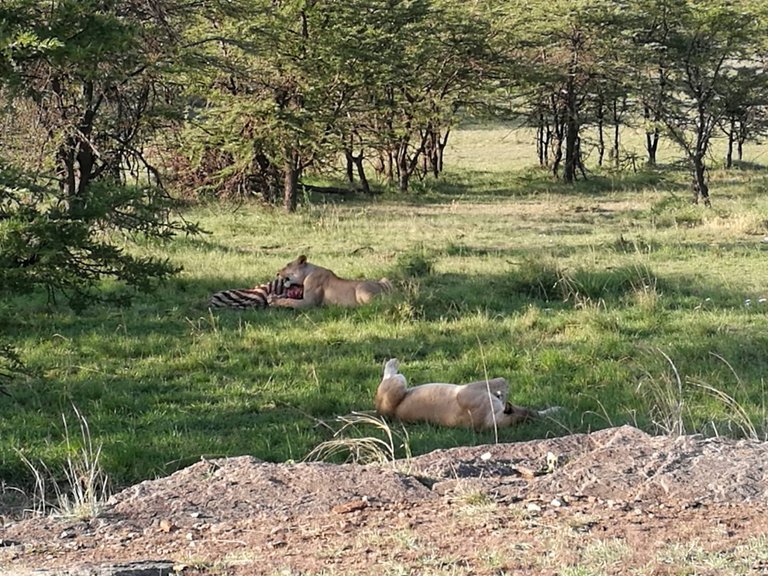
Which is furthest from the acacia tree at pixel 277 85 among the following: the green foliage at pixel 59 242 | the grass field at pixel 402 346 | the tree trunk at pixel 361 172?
the green foliage at pixel 59 242

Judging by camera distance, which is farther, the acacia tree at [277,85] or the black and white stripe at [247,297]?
the acacia tree at [277,85]

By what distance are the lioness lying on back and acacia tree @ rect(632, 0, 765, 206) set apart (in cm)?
1299

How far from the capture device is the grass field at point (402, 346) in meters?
6.47

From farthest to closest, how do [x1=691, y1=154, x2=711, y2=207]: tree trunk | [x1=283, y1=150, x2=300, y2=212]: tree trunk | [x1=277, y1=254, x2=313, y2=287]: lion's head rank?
[x1=691, y1=154, x2=711, y2=207]: tree trunk, [x1=283, y1=150, x2=300, y2=212]: tree trunk, [x1=277, y1=254, x2=313, y2=287]: lion's head

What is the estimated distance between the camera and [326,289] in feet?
35.2

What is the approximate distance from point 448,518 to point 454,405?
2.28 metres

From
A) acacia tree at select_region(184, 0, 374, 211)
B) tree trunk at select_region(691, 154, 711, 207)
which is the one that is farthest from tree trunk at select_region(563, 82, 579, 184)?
acacia tree at select_region(184, 0, 374, 211)

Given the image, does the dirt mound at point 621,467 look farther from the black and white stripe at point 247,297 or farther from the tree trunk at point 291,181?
the tree trunk at point 291,181

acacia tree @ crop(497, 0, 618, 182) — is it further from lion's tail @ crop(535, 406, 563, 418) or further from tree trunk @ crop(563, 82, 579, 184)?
lion's tail @ crop(535, 406, 563, 418)

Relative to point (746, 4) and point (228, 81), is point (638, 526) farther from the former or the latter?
point (746, 4)

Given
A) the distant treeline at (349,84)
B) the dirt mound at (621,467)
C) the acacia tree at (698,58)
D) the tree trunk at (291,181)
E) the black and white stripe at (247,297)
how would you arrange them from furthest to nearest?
the acacia tree at (698,58) < the tree trunk at (291,181) < the distant treeline at (349,84) < the black and white stripe at (247,297) < the dirt mound at (621,467)

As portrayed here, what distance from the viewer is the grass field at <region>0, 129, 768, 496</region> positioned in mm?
6473

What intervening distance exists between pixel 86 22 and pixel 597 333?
5.16 meters

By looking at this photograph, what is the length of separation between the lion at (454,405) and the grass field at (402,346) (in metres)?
0.12
